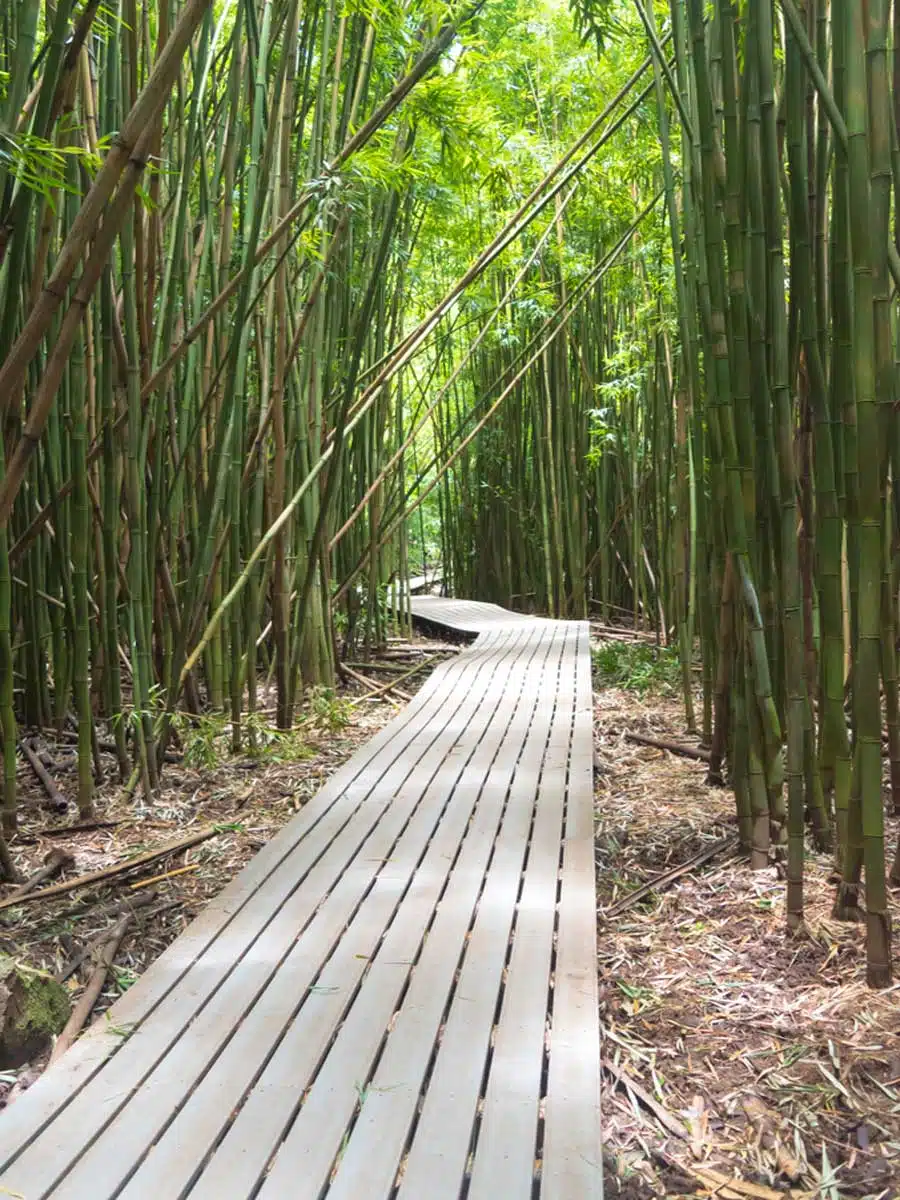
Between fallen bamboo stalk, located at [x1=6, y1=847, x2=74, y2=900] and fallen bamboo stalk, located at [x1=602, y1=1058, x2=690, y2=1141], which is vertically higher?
fallen bamboo stalk, located at [x1=6, y1=847, x2=74, y2=900]

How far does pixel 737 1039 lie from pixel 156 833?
118 cm

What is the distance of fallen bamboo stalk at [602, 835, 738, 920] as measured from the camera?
5.10 ft

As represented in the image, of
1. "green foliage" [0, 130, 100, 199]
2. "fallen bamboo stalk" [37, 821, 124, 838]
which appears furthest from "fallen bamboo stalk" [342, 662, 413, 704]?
"green foliage" [0, 130, 100, 199]

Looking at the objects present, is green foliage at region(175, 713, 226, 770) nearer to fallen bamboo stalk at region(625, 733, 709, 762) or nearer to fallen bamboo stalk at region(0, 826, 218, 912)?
fallen bamboo stalk at region(0, 826, 218, 912)

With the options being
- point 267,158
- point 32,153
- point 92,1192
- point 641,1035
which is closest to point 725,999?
point 641,1035

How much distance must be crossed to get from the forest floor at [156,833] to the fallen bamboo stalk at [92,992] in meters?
0.01

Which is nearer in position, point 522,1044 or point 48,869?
point 522,1044

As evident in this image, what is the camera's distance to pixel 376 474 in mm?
4062

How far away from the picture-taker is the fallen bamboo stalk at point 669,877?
5.10ft

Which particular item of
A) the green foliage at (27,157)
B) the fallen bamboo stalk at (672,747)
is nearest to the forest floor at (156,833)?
the fallen bamboo stalk at (672,747)

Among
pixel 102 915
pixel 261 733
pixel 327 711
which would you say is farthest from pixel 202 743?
pixel 102 915

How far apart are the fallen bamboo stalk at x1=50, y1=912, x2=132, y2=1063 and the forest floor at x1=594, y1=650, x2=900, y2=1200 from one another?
616 millimetres

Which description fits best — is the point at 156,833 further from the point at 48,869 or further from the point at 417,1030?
the point at 417,1030

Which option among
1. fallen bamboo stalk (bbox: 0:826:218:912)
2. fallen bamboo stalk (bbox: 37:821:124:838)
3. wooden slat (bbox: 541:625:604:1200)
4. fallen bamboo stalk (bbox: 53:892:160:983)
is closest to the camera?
wooden slat (bbox: 541:625:604:1200)
